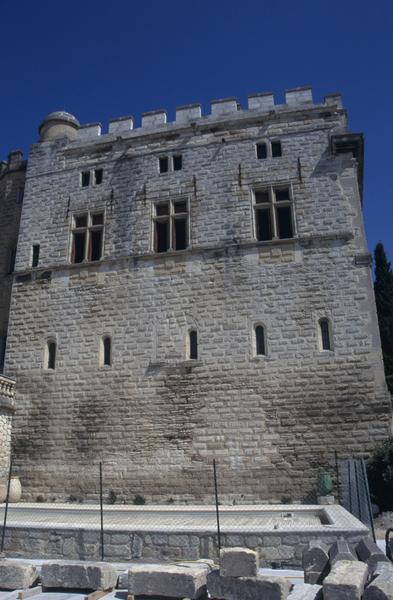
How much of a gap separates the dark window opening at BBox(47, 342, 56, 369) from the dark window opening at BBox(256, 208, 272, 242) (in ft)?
21.8

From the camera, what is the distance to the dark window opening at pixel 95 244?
1560cm

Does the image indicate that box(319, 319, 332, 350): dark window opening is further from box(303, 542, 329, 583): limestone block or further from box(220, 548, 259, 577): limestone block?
box(220, 548, 259, 577): limestone block

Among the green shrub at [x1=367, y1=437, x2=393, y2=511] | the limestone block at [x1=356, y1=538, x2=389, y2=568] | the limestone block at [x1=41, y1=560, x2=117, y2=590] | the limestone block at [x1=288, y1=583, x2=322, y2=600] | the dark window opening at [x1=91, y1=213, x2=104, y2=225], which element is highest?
the dark window opening at [x1=91, y1=213, x2=104, y2=225]

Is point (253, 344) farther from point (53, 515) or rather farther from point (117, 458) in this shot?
point (53, 515)

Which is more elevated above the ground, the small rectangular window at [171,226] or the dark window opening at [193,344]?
the small rectangular window at [171,226]

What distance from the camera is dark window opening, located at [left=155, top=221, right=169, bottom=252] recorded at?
1527 cm

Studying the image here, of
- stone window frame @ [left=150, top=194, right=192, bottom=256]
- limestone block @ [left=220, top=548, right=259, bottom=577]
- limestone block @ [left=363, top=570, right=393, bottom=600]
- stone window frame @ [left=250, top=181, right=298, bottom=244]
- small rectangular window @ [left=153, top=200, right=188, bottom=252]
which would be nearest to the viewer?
limestone block @ [left=363, top=570, right=393, bottom=600]

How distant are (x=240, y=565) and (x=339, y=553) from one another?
1.16 m

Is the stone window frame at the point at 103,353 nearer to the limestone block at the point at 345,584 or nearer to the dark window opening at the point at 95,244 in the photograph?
A: the dark window opening at the point at 95,244

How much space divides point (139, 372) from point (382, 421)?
6.19 m

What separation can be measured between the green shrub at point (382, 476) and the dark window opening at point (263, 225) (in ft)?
20.7

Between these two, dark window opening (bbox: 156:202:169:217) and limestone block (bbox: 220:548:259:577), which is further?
dark window opening (bbox: 156:202:169:217)

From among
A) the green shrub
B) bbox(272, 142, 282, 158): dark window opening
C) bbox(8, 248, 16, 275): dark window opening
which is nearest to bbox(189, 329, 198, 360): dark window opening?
the green shrub

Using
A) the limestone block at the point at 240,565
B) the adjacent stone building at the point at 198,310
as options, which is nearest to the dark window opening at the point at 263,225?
the adjacent stone building at the point at 198,310
